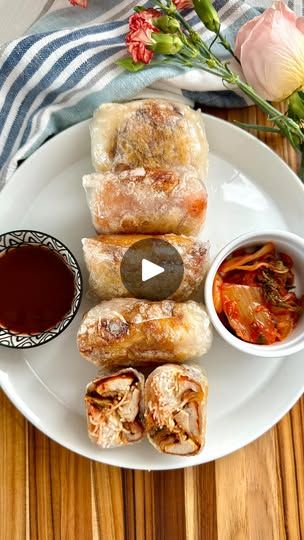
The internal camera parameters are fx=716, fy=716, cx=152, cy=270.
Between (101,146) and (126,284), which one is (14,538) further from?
(101,146)

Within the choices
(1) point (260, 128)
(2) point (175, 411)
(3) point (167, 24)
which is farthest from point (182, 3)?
(2) point (175, 411)

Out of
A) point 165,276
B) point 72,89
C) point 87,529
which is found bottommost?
point 87,529

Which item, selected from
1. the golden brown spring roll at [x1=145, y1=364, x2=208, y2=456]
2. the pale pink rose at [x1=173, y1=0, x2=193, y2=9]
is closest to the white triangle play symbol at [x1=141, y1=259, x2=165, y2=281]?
the golden brown spring roll at [x1=145, y1=364, x2=208, y2=456]

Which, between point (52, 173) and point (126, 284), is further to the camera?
point (52, 173)

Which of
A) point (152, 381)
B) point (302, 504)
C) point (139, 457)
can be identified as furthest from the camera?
point (302, 504)

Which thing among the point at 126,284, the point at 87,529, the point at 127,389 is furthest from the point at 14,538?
the point at 126,284

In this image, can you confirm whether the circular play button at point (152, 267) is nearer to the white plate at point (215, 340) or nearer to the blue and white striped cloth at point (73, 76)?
the white plate at point (215, 340)
